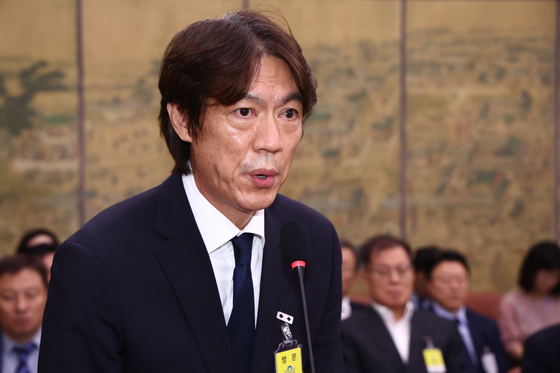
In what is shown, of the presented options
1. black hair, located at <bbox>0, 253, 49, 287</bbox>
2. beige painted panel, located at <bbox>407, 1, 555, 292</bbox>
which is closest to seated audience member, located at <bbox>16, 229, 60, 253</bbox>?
black hair, located at <bbox>0, 253, 49, 287</bbox>

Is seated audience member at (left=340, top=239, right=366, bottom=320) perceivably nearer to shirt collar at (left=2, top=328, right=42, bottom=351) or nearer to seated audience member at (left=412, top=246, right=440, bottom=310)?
seated audience member at (left=412, top=246, right=440, bottom=310)

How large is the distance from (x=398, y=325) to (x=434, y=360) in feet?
0.98

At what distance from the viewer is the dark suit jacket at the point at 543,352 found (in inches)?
110

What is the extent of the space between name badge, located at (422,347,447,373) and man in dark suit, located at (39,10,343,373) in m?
2.16

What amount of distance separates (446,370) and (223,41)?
2.81 meters

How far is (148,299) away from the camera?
1.15m

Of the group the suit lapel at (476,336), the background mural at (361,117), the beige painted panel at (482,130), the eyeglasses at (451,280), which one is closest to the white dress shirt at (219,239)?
the eyeglasses at (451,280)

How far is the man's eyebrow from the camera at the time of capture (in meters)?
1.17

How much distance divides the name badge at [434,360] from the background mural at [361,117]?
2849 mm

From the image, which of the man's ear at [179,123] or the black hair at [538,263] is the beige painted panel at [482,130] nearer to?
the black hair at [538,263]

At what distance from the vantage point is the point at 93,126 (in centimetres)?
564

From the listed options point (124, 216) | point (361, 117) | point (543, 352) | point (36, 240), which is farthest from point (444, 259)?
point (124, 216)

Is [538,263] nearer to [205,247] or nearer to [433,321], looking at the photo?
[433,321]

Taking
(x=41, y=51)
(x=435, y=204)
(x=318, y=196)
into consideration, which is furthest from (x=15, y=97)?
(x=435, y=204)
